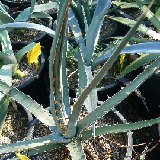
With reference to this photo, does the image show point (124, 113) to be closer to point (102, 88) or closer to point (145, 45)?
point (102, 88)

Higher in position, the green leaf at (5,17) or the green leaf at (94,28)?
the green leaf at (5,17)

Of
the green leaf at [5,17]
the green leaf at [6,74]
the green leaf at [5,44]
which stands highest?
the green leaf at [5,17]

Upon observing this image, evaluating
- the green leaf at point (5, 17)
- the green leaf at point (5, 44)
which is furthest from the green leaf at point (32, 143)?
the green leaf at point (5, 17)

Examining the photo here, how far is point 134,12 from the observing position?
2.00m

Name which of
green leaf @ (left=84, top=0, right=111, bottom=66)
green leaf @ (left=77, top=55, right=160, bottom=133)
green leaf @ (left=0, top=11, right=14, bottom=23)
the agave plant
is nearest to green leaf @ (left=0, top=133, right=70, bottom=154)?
the agave plant

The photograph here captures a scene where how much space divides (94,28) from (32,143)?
475 millimetres

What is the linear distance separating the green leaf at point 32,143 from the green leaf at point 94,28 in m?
Answer: 0.30

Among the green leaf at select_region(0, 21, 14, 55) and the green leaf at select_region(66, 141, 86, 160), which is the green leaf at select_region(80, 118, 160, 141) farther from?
the green leaf at select_region(0, 21, 14, 55)

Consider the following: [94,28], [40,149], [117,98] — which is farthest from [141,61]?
[40,149]

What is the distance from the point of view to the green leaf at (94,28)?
1.22 meters

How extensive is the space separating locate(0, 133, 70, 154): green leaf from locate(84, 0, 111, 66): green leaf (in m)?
0.30

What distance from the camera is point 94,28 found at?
1.24 m

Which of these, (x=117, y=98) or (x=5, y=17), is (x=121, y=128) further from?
(x=5, y=17)

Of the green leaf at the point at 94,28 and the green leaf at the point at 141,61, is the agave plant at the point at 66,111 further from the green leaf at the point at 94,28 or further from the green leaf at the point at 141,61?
the green leaf at the point at 141,61
